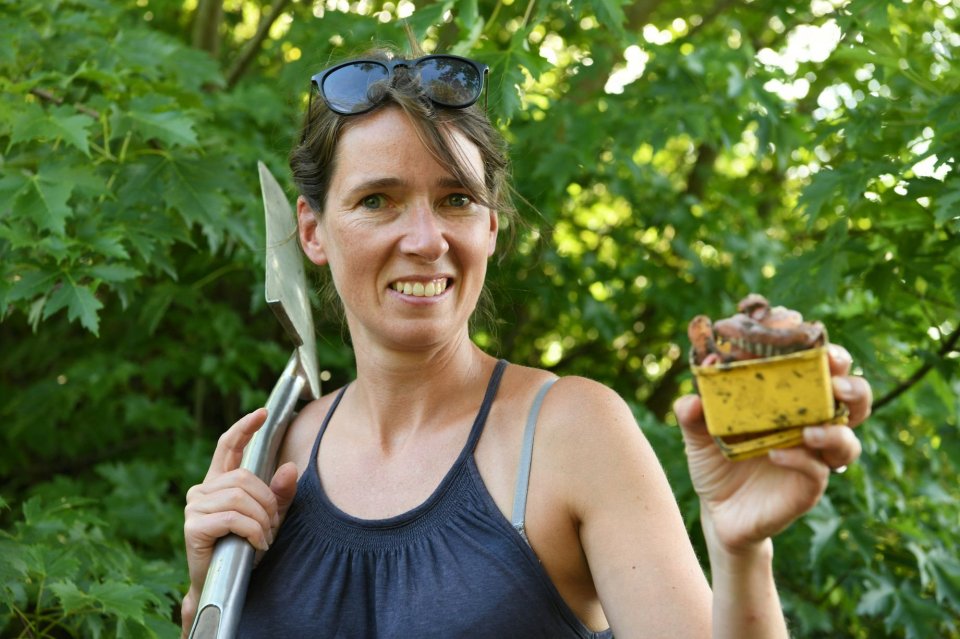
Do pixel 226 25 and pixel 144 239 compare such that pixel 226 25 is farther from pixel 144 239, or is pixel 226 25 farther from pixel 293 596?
pixel 293 596

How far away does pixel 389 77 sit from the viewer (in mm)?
1793

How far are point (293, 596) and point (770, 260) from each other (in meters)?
2.81

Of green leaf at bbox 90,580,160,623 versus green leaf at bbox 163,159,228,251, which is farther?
green leaf at bbox 163,159,228,251

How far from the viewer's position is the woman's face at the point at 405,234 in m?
1.71

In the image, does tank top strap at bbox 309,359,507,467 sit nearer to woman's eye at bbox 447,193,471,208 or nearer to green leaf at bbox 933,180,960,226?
woman's eye at bbox 447,193,471,208

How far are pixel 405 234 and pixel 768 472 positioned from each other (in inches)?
31.6

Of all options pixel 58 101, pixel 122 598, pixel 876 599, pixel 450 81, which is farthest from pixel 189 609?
pixel 876 599

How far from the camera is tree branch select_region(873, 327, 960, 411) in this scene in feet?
8.40

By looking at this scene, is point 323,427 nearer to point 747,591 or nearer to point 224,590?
point 224,590

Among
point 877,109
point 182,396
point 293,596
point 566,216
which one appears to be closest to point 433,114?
point 293,596

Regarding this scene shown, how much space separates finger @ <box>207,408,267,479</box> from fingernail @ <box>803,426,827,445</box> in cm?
105

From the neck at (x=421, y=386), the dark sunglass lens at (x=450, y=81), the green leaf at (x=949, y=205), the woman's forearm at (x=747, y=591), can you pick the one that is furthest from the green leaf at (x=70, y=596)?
the green leaf at (x=949, y=205)

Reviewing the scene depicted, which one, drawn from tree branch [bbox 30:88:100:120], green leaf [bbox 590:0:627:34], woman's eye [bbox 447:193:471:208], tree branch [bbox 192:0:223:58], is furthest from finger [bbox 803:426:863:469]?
tree branch [bbox 192:0:223:58]

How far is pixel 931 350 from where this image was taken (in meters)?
2.62
